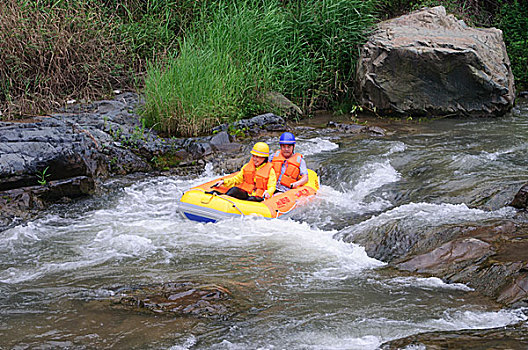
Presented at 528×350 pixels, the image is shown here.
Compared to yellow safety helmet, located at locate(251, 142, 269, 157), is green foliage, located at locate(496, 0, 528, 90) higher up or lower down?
higher up

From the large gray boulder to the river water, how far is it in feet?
6.17

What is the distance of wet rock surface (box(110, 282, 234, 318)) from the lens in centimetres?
350

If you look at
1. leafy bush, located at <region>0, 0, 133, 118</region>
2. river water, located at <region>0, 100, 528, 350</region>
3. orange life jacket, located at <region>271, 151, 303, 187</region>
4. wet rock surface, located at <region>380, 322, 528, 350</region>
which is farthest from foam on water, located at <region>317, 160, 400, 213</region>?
leafy bush, located at <region>0, 0, 133, 118</region>

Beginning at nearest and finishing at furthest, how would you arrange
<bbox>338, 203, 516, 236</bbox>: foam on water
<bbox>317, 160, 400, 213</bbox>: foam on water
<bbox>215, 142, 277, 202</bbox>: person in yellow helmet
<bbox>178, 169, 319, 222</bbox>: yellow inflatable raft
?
1. <bbox>338, 203, 516, 236</bbox>: foam on water
2. <bbox>178, 169, 319, 222</bbox>: yellow inflatable raft
3. <bbox>317, 160, 400, 213</bbox>: foam on water
4. <bbox>215, 142, 277, 202</bbox>: person in yellow helmet

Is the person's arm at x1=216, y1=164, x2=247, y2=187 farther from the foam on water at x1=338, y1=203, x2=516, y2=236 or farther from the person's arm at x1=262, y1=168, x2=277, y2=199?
the foam on water at x1=338, y1=203, x2=516, y2=236

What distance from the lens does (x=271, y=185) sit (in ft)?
20.7

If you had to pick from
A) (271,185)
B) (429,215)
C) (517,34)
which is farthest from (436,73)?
(429,215)

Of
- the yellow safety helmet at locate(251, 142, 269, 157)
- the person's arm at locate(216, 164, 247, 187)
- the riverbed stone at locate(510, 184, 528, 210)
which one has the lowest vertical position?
the person's arm at locate(216, 164, 247, 187)

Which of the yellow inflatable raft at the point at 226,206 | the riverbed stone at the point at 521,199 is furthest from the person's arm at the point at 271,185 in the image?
the riverbed stone at the point at 521,199

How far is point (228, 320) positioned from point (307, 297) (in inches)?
25.8

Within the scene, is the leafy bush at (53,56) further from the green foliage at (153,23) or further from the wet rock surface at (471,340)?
the wet rock surface at (471,340)

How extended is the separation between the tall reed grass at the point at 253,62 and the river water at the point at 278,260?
1435 millimetres

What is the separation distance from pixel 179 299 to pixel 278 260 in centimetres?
123

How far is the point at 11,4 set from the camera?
955 cm
